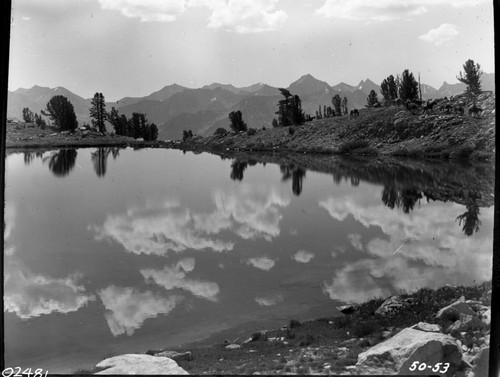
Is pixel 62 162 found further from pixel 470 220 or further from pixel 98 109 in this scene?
pixel 470 220

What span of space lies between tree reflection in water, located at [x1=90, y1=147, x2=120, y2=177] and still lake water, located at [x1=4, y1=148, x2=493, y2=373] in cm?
5

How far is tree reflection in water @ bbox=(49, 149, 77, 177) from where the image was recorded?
14148 millimetres

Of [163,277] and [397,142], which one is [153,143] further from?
[397,142]

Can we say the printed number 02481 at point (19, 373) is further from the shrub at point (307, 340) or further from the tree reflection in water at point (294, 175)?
the tree reflection in water at point (294, 175)

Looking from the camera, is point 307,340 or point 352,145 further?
point 352,145

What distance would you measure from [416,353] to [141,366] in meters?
3.25

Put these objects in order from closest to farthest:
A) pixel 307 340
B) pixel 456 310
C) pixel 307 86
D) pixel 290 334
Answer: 1. pixel 456 310
2. pixel 307 340
3. pixel 290 334
4. pixel 307 86

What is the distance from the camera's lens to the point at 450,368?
5.84 meters

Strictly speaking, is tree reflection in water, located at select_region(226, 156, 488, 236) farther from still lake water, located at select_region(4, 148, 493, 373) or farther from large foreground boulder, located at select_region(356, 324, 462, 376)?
large foreground boulder, located at select_region(356, 324, 462, 376)

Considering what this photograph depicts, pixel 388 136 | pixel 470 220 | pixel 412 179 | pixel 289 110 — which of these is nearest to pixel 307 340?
pixel 470 220

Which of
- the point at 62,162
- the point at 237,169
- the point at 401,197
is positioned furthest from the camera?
the point at 401,197

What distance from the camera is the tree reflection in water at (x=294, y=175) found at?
25.7m

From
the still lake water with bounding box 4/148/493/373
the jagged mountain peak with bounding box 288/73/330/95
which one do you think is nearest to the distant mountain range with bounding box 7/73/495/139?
the jagged mountain peak with bounding box 288/73/330/95

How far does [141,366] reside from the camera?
566cm
